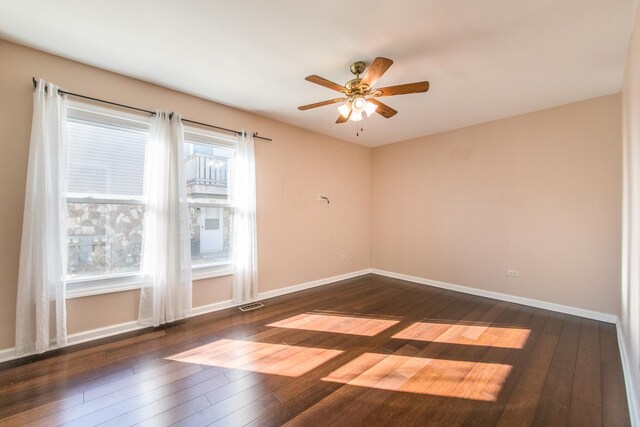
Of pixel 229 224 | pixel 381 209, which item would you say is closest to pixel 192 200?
pixel 229 224

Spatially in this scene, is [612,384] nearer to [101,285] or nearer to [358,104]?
[358,104]

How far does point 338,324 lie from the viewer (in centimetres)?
295

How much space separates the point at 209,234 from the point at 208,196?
0.51 metres

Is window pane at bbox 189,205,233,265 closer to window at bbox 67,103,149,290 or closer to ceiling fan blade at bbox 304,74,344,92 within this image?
window at bbox 67,103,149,290

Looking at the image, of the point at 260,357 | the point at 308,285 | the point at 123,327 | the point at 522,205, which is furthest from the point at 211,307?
the point at 522,205

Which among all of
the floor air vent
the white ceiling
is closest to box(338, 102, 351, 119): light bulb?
the white ceiling

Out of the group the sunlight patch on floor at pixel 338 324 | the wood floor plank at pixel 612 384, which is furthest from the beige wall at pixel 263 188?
the wood floor plank at pixel 612 384

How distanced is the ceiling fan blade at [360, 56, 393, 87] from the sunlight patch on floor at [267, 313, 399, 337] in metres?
2.52

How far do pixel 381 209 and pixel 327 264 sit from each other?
170 cm

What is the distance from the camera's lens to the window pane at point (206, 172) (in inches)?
129

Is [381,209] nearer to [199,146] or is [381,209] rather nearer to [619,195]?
[619,195]

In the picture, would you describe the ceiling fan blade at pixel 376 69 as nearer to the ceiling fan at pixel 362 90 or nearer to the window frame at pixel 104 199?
the ceiling fan at pixel 362 90

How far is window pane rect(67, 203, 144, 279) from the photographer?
8.23 ft

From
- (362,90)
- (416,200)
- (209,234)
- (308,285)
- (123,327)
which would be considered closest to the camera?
(362,90)
